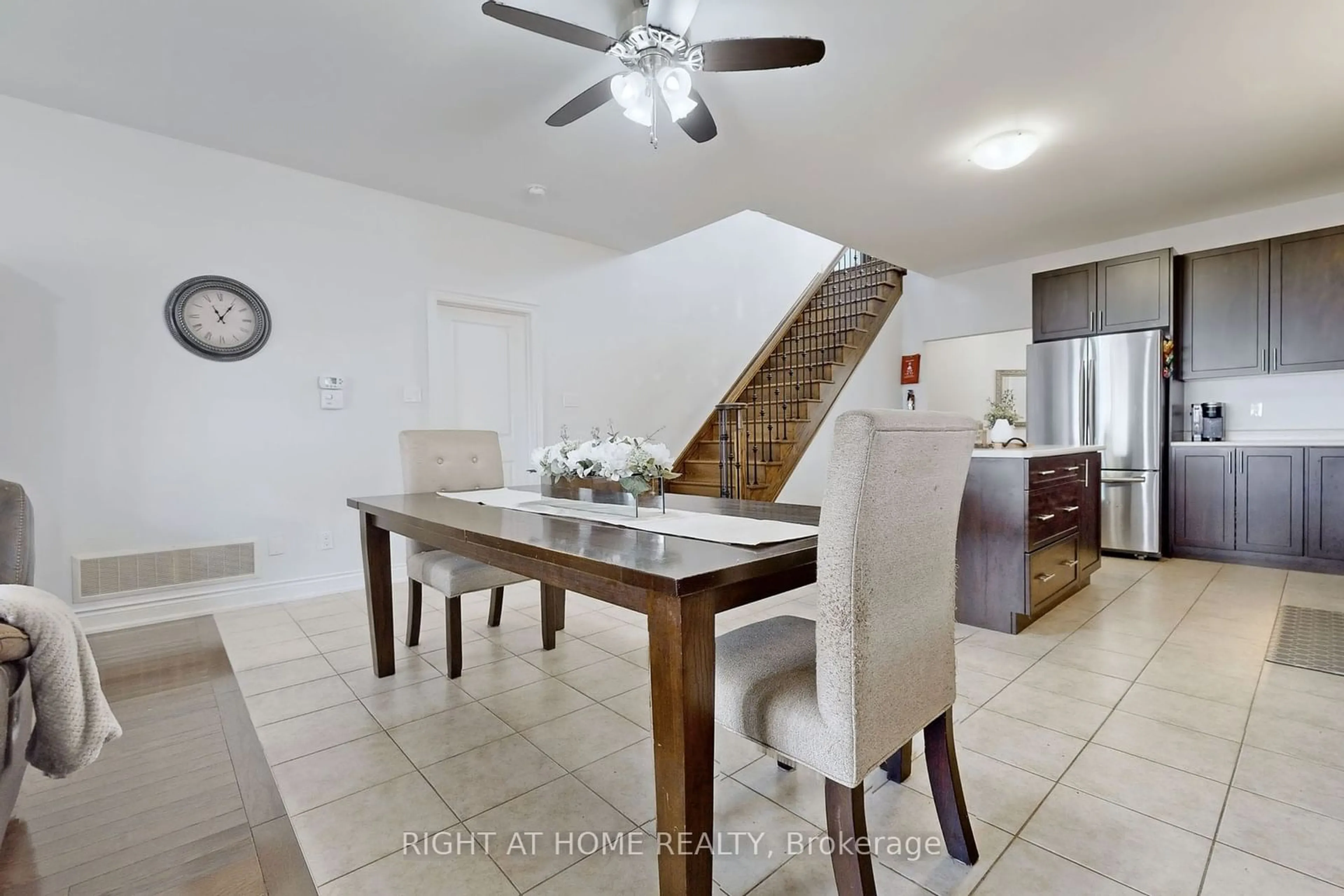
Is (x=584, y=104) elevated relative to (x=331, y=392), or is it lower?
elevated

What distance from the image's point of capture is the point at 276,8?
6.87ft

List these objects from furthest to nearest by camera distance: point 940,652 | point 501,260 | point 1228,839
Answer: point 501,260 < point 1228,839 < point 940,652

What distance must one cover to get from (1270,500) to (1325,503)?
245mm

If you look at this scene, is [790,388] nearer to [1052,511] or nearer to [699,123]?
[1052,511]

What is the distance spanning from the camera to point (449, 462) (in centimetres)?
262

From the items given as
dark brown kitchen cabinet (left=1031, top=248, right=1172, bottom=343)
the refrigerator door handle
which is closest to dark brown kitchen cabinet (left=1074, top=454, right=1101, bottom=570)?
the refrigerator door handle

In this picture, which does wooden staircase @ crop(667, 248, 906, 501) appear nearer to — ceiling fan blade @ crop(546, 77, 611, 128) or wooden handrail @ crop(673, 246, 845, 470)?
wooden handrail @ crop(673, 246, 845, 470)

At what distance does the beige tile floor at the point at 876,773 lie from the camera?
4.14 ft

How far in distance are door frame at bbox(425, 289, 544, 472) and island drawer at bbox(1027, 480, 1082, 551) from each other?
3213 millimetres

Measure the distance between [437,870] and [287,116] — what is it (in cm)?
328

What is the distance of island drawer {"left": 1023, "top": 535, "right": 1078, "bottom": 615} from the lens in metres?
2.67

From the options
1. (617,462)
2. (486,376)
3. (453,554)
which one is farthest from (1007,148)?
(486,376)

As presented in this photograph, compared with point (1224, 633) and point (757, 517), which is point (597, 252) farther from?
point (1224, 633)

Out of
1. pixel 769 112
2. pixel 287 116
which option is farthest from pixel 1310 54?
pixel 287 116
